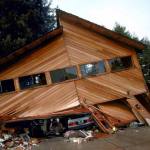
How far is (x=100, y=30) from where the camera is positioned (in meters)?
20.0

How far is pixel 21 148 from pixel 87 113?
4.69 metres

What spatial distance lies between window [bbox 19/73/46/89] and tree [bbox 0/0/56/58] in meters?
8.56

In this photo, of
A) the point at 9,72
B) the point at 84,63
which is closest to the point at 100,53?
the point at 84,63

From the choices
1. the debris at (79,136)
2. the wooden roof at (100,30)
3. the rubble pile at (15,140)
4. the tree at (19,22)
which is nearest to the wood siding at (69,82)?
the wooden roof at (100,30)

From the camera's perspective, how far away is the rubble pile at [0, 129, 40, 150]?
1548 centimetres

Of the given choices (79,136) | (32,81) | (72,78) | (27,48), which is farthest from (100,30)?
(79,136)

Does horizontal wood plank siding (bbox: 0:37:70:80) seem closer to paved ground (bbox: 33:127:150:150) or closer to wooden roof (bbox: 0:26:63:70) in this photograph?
wooden roof (bbox: 0:26:63:70)

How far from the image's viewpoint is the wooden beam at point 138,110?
61.4ft

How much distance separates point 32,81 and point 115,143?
27.9ft

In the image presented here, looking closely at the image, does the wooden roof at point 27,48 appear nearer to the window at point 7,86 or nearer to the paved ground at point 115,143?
the window at point 7,86

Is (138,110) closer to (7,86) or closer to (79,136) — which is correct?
(79,136)

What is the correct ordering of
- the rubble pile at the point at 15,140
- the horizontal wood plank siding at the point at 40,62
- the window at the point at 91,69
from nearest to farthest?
1. the rubble pile at the point at 15,140
2. the horizontal wood plank siding at the point at 40,62
3. the window at the point at 91,69

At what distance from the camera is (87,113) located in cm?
1742

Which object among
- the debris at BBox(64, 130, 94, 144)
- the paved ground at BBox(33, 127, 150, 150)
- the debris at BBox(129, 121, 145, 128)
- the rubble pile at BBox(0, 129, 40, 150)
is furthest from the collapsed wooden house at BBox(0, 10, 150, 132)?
the paved ground at BBox(33, 127, 150, 150)
